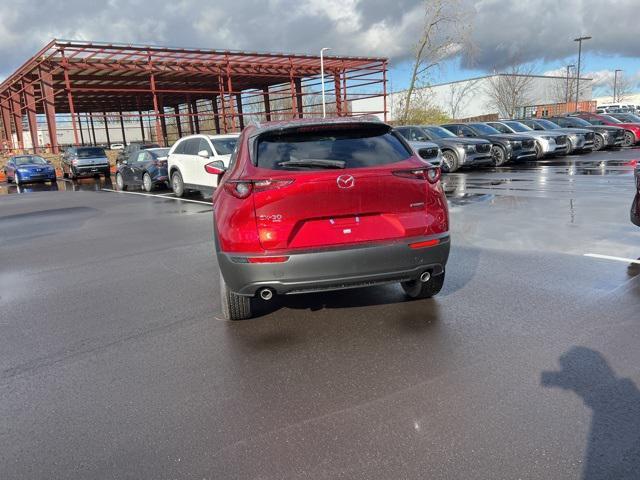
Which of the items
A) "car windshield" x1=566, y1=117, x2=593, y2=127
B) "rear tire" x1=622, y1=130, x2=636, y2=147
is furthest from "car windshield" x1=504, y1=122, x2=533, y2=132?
"rear tire" x1=622, y1=130, x2=636, y2=147

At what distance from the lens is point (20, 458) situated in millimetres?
2811

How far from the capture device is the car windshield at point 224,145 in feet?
42.7

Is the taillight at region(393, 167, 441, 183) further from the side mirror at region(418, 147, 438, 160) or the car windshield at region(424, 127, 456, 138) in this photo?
the car windshield at region(424, 127, 456, 138)

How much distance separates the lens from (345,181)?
156 inches

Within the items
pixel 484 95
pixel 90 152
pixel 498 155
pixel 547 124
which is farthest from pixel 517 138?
pixel 484 95

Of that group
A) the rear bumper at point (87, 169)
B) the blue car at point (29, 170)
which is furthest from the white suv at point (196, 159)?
the blue car at point (29, 170)

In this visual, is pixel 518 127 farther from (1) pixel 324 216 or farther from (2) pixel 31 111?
(2) pixel 31 111

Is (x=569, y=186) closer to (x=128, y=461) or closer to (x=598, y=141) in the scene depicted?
(x=128, y=461)

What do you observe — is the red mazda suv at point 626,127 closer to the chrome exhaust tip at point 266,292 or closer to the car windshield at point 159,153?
the car windshield at point 159,153

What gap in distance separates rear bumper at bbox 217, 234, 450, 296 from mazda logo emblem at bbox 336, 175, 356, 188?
1.61ft

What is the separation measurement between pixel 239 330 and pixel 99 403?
135 centimetres

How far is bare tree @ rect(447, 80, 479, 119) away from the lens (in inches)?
2923

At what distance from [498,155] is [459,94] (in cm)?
6251

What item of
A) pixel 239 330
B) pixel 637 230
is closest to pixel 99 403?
pixel 239 330
